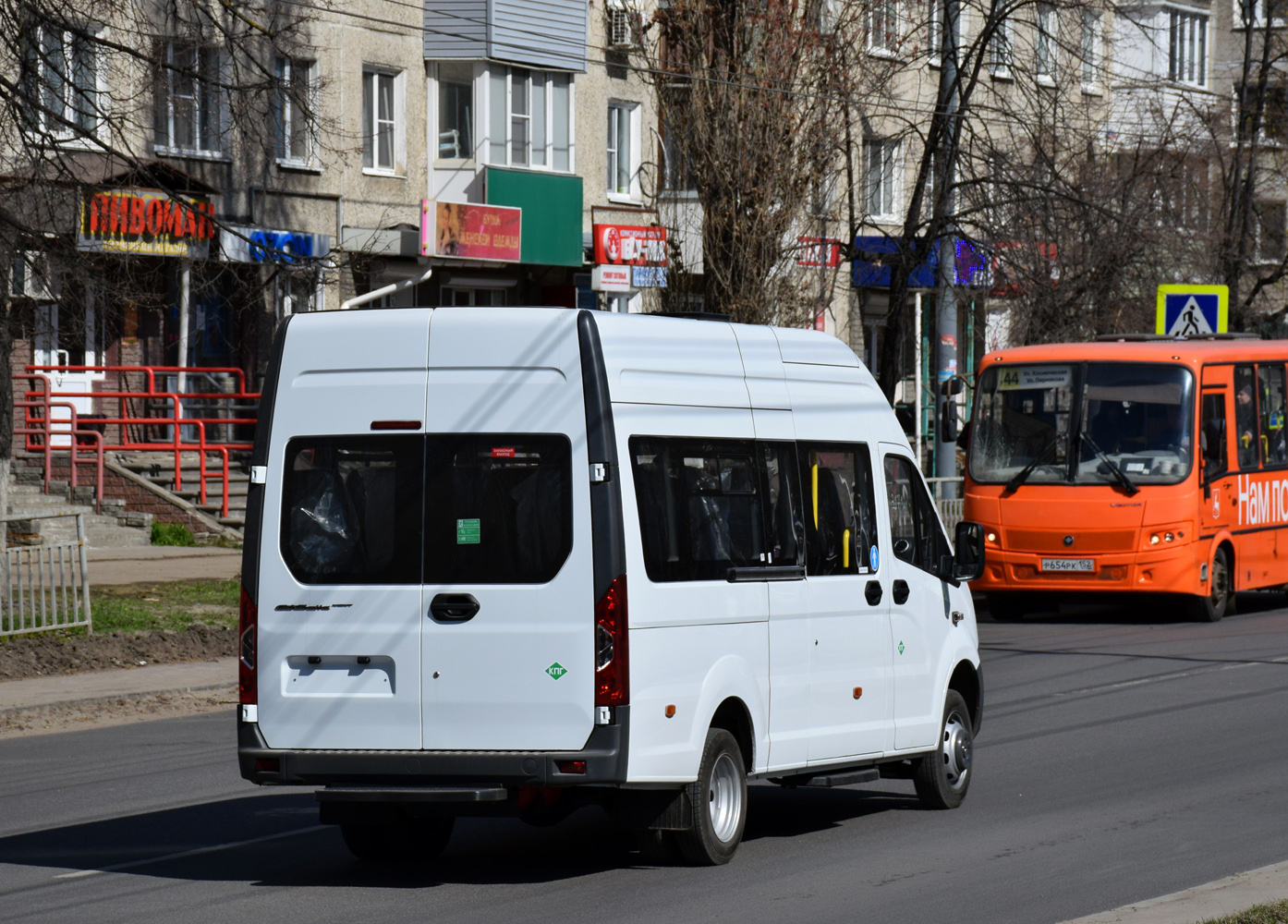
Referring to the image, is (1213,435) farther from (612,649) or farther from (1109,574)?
(612,649)

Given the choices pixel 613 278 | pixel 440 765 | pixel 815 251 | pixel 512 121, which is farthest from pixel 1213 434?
pixel 512 121

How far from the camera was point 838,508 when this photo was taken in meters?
9.73

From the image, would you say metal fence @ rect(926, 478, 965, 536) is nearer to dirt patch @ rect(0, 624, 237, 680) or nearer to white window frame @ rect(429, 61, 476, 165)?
dirt patch @ rect(0, 624, 237, 680)

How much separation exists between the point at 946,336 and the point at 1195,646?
811 cm

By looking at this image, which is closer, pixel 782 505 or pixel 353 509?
pixel 353 509

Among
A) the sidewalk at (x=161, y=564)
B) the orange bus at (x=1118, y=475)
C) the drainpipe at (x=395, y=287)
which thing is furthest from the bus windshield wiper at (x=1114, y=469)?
the drainpipe at (x=395, y=287)

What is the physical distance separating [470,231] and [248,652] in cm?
2542

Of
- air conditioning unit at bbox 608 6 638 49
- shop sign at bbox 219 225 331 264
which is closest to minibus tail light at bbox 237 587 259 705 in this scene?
shop sign at bbox 219 225 331 264

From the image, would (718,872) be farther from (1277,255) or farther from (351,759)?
(1277,255)

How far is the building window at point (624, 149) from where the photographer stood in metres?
37.7

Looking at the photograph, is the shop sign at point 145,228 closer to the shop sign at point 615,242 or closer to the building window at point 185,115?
the building window at point 185,115

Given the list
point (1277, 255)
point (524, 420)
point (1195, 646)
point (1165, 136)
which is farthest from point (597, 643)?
point (1277, 255)

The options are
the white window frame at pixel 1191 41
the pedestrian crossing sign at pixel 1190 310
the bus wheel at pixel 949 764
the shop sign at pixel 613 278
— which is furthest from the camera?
the white window frame at pixel 1191 41

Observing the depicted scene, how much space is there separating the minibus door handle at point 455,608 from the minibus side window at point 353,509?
14cm
